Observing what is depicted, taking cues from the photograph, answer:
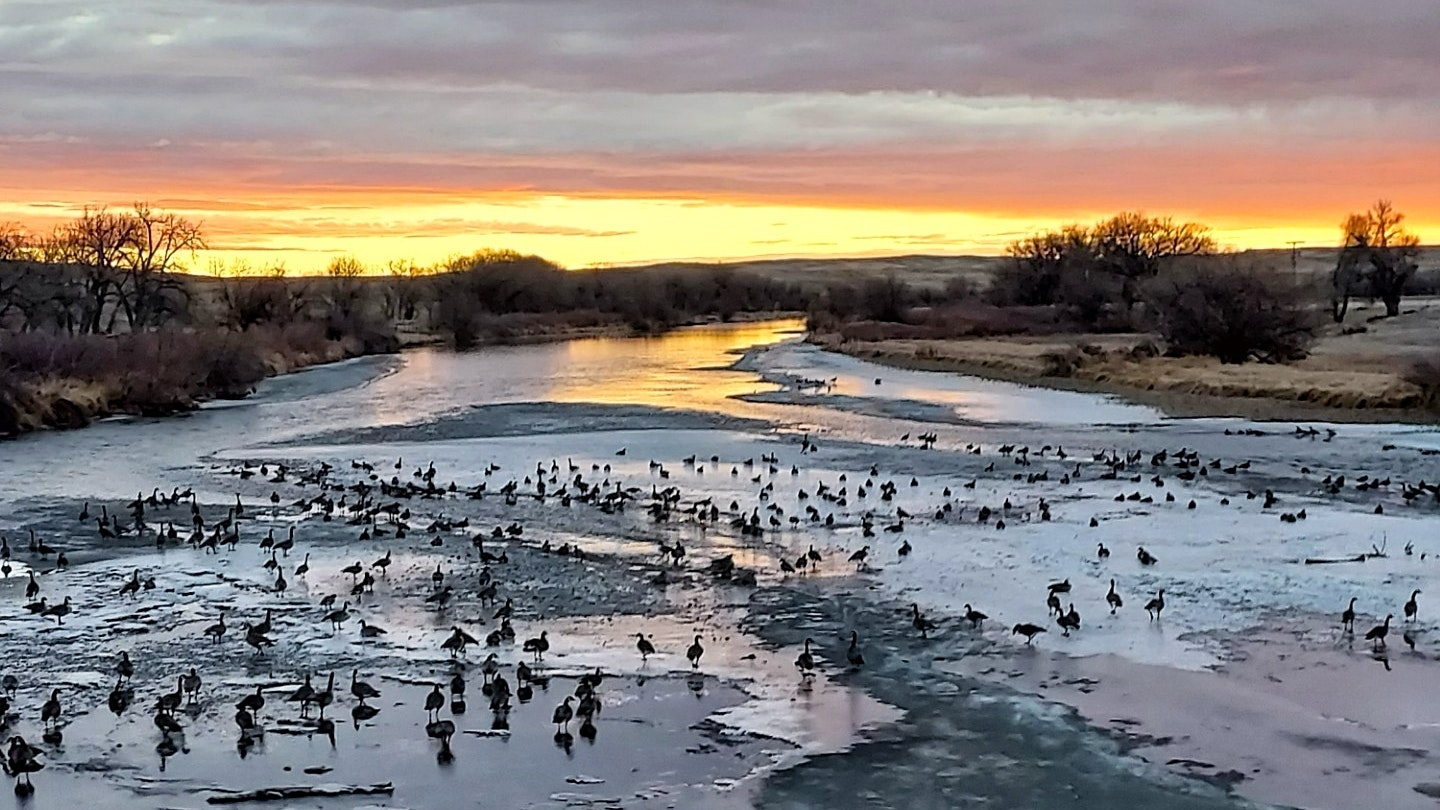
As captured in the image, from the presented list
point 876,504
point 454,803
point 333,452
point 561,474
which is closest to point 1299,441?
point 876,504

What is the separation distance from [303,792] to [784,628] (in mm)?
5677

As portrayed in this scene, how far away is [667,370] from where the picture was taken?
191 ft

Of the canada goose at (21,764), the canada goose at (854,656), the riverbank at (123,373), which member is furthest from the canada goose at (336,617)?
the riverbank at (123,373)

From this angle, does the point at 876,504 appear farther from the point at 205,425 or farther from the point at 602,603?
the point at 205,425

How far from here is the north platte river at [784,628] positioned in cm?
988

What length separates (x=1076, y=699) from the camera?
37.9ft

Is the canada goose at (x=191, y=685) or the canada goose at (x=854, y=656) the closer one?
the canada goose at (x=191, y=685)

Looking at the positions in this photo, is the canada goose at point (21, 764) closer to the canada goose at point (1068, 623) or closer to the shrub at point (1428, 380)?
the canada goose at point (1068, 623)

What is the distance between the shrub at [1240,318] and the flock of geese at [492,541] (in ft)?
73.8

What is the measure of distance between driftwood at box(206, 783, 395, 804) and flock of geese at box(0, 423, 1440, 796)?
2.32ft

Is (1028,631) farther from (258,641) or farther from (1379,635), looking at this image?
(258,641)

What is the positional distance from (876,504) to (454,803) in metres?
13.3

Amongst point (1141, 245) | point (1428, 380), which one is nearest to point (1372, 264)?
point (1141, 245)

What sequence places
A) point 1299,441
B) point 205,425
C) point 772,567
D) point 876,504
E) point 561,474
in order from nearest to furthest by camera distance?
point 772,567, point 876,504, point 561,474, point 1299,441, point 205,425
